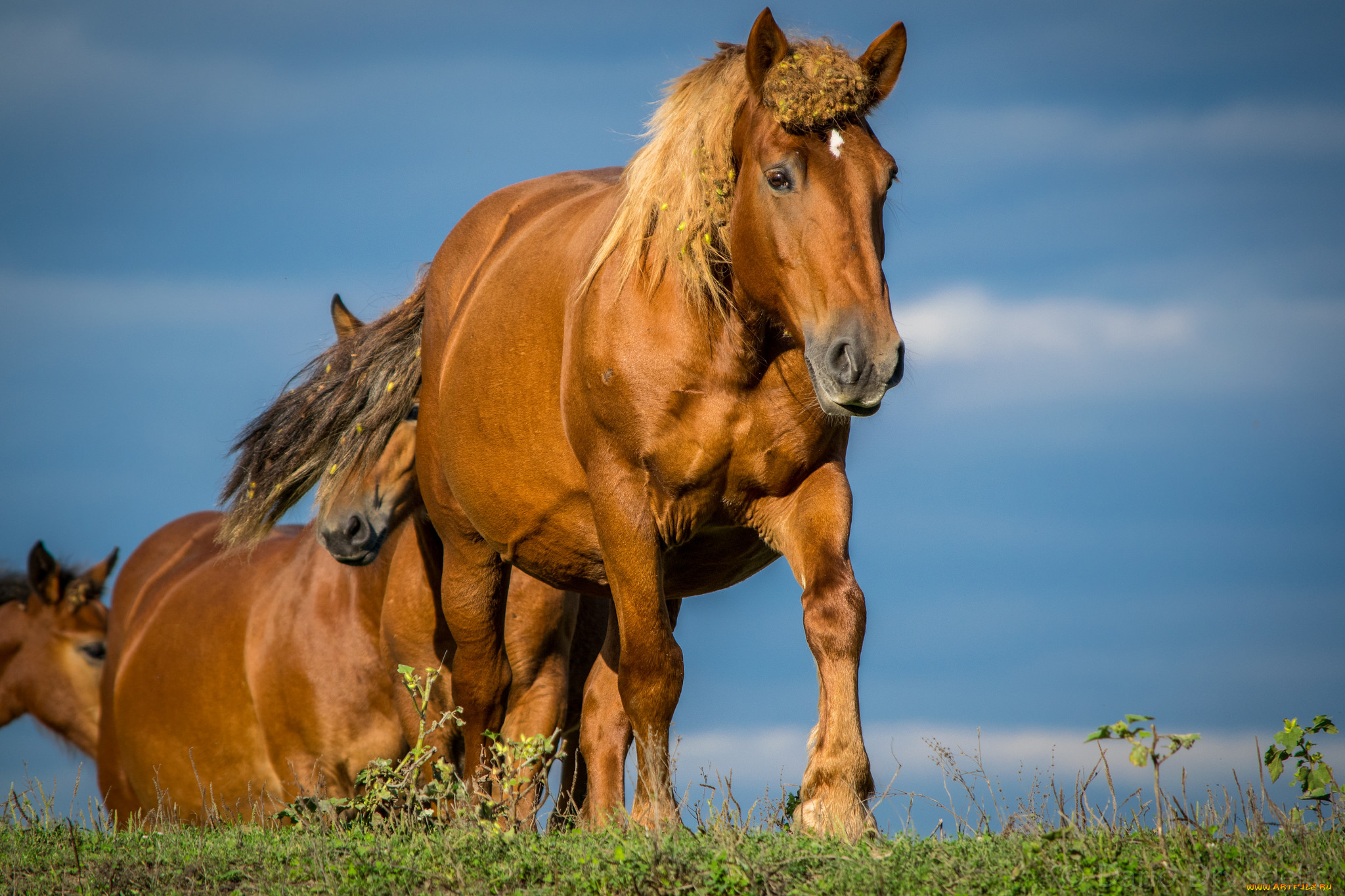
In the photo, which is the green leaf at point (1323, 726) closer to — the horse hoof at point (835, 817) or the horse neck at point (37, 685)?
the horse hoof at point (835, 817)

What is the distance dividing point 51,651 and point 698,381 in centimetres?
925

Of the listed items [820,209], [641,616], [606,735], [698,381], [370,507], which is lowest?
[606,735]

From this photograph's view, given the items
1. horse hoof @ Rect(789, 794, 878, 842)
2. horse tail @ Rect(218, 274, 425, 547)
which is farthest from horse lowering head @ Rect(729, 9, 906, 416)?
horse tail @ Rect(218, 274, 425, 547)

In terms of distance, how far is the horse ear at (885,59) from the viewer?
4.40 meters

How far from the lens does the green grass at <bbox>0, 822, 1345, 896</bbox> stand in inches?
131

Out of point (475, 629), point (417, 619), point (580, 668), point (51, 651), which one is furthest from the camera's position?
point (51, 651)

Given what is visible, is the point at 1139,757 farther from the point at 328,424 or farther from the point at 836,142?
the point at 328,424

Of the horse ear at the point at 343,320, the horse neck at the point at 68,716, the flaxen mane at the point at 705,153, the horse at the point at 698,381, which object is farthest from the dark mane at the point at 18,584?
the flaxen mane at the point at 705,153

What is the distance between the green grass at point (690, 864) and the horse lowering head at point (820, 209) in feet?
4.12

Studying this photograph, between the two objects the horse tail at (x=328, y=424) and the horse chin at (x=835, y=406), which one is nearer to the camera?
the horse chin at (x=835, y=406)

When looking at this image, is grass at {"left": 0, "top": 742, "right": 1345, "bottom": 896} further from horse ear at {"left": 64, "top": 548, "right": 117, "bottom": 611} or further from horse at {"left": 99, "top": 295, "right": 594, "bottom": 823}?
horse ear at {"left": 64, "top": 548, "right": 117, "bottom": 611}

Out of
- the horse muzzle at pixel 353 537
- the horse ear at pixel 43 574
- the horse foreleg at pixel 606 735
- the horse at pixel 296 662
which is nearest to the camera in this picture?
the horse foreleg at pixel 606 735

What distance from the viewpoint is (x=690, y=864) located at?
11.2 ft

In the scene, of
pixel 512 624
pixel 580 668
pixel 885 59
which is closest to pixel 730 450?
pixel 885 59
